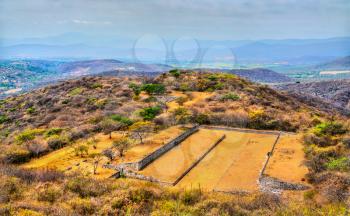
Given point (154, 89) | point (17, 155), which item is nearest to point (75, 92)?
point (154, 89)

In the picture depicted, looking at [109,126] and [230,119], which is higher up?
[230,119]

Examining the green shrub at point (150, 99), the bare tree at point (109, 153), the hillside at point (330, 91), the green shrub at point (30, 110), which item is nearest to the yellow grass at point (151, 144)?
the bare tree at point (109, 153)

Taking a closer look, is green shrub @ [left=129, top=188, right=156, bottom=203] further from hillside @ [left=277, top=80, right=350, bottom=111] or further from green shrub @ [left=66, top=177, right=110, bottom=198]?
hillside @ [left=277, top=80, right=350, bottom=111]

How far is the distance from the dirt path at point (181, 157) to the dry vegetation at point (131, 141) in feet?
7.05

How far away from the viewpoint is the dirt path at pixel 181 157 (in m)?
15.5

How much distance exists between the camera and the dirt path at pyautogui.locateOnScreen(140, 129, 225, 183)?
15.5 meters

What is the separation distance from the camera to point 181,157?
17.9 meters

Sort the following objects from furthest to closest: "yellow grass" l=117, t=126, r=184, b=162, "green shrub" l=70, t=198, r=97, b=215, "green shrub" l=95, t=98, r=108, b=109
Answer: "green shrub" l=95, t=98, r=108, b=109, "yellow grass" l=117, t=126, r=184, b=162, "green shrub" l=70, t=198, r=97, b=215

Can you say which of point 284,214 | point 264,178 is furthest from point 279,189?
point 284,214

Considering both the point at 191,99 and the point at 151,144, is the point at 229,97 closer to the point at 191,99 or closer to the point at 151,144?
the point at 191,99

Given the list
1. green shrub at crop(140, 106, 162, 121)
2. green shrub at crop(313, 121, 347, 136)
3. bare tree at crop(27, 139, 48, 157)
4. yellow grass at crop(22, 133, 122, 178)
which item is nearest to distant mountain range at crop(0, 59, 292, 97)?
green shrub at crop(140, 106, 162, 121)

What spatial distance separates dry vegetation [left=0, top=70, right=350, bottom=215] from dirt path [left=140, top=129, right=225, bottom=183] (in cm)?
215

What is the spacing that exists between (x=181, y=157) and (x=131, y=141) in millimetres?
3339

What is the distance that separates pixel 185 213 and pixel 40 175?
17.7ft
